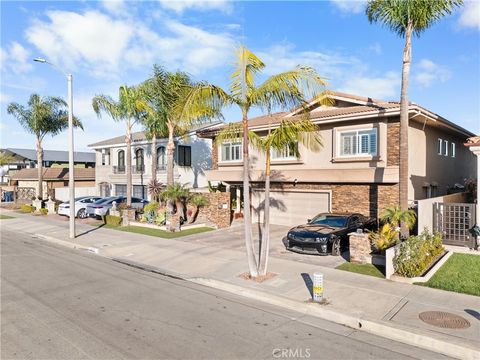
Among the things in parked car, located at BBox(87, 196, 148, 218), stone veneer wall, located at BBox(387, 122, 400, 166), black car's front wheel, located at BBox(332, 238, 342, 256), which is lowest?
black car's front wheel, located at BBox(332, 238, 342, 256)

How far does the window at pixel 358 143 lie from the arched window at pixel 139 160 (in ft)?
67.5

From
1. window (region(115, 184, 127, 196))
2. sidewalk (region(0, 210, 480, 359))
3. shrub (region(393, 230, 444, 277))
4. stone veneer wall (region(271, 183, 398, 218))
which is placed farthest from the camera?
window (region(115, 184, 127, 196))

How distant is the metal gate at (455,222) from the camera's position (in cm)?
1302

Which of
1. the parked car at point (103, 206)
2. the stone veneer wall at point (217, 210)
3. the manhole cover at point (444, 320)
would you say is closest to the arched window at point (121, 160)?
the parked car at point (103, 206)

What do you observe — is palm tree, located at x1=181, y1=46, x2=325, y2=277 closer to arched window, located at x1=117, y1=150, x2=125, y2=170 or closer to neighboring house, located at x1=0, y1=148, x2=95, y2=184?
arched window, located at x1=117, y1=150, x2=125, y2=170

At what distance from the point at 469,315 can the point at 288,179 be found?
1169 centimetres

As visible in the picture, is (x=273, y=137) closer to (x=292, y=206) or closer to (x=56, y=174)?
(x=292, y=206)

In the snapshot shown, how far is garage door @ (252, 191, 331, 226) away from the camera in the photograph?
18359 mm

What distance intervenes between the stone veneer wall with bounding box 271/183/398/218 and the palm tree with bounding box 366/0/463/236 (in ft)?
9.81

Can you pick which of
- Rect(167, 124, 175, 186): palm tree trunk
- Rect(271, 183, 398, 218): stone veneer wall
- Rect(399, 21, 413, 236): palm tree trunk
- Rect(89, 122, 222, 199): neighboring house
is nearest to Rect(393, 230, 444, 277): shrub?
Rect(399, 21, 413, 236): palm tree trunk

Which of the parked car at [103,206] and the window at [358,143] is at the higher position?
the window at [358,143]

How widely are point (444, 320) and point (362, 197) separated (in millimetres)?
9605

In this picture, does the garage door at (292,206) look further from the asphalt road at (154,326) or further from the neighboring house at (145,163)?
the asphalt road at (154,326)

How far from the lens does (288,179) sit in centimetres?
1870
